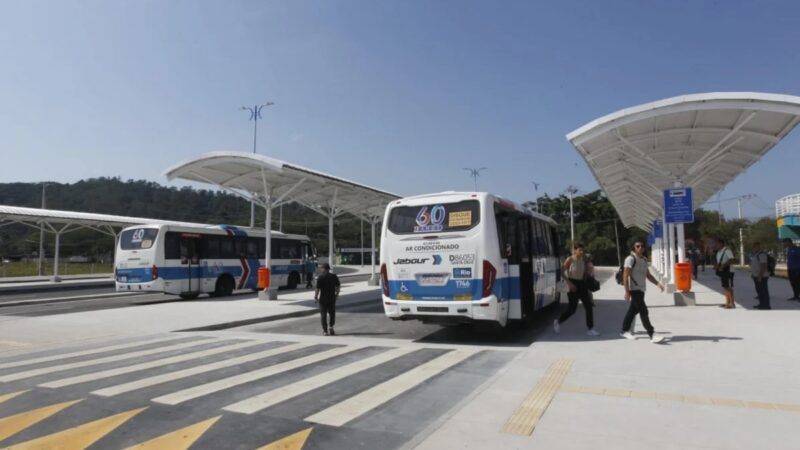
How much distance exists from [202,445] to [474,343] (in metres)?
6.29

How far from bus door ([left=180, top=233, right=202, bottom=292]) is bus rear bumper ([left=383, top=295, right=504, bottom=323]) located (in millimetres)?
12315

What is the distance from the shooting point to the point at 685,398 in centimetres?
548

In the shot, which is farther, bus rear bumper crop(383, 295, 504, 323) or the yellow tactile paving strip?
bus rear bumper crop(383, 295, 504, 323)

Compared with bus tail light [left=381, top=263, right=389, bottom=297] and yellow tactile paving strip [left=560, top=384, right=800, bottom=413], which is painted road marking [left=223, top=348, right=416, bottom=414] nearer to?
bus tail light [left=381, top=263, right=389, bottom=297]

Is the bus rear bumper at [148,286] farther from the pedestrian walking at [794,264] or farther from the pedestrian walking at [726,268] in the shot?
the pedestrian walking at [794,264]

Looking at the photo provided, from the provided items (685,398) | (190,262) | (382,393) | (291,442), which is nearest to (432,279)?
(382,393)

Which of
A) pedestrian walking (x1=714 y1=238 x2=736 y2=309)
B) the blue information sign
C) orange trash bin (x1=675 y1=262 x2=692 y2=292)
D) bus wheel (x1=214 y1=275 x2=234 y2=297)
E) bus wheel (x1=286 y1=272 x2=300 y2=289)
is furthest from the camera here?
bus wheel (x1=286 y1=272 x2=300 y2=289)

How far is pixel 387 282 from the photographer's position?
9.93 meters

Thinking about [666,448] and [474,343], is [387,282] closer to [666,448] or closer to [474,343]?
[474,343]

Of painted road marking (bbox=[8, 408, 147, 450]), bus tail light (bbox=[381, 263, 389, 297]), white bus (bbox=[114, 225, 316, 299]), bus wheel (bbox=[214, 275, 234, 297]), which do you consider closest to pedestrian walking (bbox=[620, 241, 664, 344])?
bus tail light (bbox=[381, 263, 389, 297])

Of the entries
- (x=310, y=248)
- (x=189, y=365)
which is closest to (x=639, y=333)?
(x=189, y=365)

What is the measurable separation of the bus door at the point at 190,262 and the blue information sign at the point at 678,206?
16.5 m

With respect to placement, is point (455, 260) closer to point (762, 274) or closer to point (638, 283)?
point (638, 283)

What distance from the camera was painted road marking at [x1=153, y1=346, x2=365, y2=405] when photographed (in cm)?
584
